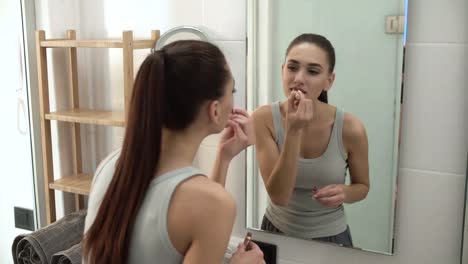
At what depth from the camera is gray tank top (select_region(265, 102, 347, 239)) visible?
1422 millimetres

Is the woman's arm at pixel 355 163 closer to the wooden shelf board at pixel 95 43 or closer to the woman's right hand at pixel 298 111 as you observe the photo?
the woman's right hand at pixel 298 111

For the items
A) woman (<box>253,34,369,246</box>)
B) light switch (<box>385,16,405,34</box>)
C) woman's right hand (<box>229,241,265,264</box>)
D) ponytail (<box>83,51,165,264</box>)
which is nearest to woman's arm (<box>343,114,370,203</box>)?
woman (<box>253,34,369,246</box>)

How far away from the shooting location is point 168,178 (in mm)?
972

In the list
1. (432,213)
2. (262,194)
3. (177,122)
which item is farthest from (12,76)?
(432,213)

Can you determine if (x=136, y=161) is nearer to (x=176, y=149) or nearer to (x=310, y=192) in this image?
(x=176, y=149)

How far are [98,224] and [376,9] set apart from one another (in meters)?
0.84

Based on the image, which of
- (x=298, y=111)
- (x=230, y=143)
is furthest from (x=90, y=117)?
(x=298, y=111)

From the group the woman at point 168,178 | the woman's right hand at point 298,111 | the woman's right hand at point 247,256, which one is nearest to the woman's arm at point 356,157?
the woman's right hand at point 298,111

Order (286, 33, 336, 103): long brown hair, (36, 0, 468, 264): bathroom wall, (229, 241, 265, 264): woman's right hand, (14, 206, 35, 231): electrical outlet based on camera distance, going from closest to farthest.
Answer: (229, 241, 265, 264): woman's right hand < (36, 0, 468, 264): bathroom wall < (286, 33, 336, 103): long brown hair < (14, 206, 35, 231): electrical outlet

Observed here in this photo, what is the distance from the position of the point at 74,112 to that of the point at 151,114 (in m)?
0.91

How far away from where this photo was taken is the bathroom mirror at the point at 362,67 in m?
1.31

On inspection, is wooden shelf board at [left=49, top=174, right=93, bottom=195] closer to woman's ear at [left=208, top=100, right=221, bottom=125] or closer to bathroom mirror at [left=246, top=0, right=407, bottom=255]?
bathroom mirror at [left=246, top=0, right=407, bottom=255]

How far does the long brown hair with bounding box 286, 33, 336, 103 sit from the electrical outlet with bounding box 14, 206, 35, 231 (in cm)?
127

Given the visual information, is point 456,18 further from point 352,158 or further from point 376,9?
point 352,158
